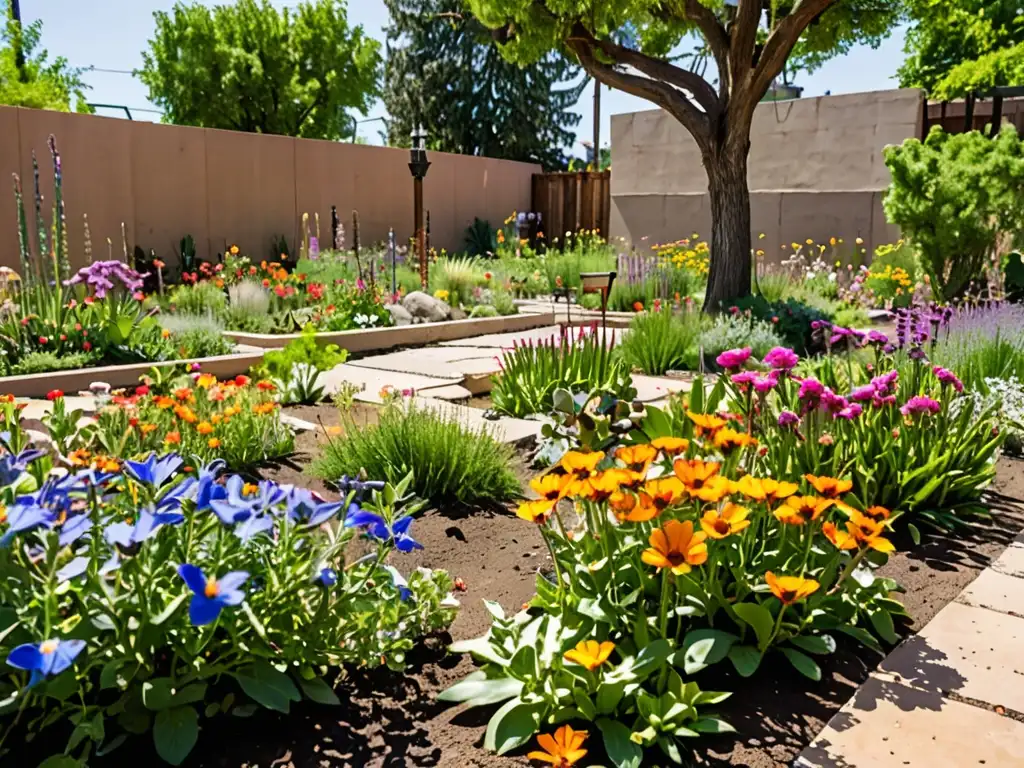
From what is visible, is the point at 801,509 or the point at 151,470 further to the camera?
the point at 801,509

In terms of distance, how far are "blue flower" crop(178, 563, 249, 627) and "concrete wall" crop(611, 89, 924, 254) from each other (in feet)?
40.7

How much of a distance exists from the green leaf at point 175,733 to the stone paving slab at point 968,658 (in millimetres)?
1590

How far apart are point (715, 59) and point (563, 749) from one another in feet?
28.0

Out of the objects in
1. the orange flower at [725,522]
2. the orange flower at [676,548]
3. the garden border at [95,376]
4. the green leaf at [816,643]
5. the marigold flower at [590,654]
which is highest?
the orange flower at [725,522]

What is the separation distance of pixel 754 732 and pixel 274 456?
103 inches

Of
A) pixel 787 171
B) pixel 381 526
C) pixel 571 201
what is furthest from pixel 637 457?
pixel 571 201

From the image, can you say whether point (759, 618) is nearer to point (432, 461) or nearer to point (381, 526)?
point (381, 526)

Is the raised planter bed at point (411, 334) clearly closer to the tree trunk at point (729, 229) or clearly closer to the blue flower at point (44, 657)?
the tree trunk at point (729, 229)

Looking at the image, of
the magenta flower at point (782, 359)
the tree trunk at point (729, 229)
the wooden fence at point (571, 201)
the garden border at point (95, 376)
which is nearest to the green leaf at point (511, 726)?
the magenta flower at point (782, 359)

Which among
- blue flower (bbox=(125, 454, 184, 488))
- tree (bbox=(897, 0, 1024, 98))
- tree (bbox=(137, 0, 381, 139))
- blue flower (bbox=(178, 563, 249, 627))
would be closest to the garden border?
blue flower (bbox=(125, 454, 184, 488))

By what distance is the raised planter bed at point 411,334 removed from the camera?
284 inches

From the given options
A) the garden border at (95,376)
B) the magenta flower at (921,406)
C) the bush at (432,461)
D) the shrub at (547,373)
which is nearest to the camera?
the magenta flower at (921,406)

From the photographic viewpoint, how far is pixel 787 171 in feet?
43.1

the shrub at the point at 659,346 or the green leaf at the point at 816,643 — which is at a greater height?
the shrub at the point at 659,346
